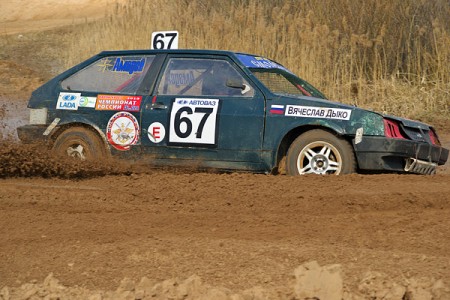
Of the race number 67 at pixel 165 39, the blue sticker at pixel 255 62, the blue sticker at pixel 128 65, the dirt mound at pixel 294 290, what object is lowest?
the dirt mound at pixel 294 290

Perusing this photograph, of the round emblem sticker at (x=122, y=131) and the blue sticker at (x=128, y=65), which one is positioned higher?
the blue sticker at (x=128, y=65)

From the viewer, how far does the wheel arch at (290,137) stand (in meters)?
8.13

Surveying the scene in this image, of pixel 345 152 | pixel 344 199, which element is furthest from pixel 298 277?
pixel 345 152

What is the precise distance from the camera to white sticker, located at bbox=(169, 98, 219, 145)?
330 inches

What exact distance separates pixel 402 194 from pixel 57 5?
37.1 meters

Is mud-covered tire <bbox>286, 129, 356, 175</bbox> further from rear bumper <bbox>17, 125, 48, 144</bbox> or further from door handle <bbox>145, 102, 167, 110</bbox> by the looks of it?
rear bumper <bbox>17, 125, 48, 144</bbox>

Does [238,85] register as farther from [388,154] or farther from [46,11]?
[46,11]

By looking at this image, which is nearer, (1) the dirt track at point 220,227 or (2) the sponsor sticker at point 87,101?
(1) the dirt track at point 220,227

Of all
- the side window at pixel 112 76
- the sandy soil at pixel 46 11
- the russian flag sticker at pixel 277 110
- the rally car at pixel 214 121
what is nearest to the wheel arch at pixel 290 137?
the rally car at pixel 214 121

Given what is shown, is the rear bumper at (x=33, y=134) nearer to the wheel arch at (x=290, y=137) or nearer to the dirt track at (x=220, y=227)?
the dirt track at (x=220, y=227)

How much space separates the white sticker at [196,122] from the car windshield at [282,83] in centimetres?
64

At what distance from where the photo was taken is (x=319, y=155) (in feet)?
26.9

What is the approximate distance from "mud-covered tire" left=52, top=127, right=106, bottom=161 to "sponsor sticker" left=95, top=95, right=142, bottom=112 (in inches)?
13.0

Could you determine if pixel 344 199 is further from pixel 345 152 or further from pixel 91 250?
pixel 91 250
